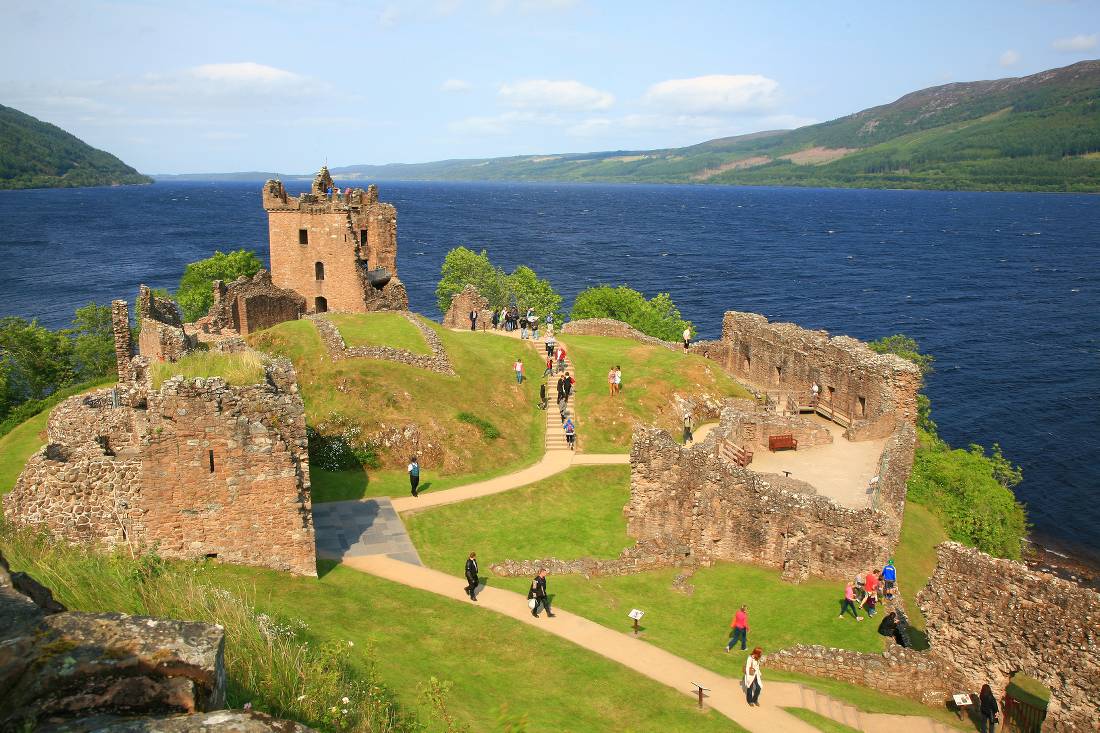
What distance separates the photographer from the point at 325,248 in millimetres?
55594

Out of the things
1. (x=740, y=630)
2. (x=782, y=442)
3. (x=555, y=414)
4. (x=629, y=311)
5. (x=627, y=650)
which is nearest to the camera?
(x=627, y=650)

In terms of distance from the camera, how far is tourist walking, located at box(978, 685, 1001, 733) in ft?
67.3

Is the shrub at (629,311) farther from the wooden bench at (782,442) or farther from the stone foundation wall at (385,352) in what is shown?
the wooden bench at (782,442)

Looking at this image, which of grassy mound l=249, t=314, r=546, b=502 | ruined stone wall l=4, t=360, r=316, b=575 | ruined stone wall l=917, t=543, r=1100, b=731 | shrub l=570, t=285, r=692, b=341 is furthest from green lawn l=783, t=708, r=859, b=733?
shrub l=570, t=285, r=692, b=341

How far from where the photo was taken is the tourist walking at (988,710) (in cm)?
2050

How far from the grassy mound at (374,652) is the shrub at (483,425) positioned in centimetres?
1365

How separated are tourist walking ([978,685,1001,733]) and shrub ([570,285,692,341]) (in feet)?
184

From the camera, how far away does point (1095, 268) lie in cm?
15275

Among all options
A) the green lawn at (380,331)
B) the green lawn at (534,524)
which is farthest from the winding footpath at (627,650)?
the green lawn at (380,331)

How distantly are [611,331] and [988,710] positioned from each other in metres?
36.8

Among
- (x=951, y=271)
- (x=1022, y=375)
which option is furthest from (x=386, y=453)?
(x=951, y=271)

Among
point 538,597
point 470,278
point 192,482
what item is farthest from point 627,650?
point 470,278

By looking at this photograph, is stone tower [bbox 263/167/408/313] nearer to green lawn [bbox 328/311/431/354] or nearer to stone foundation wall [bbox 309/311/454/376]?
green lawn [bbox 328/311/431/354]

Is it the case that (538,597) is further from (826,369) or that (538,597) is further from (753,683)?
(826,369)
